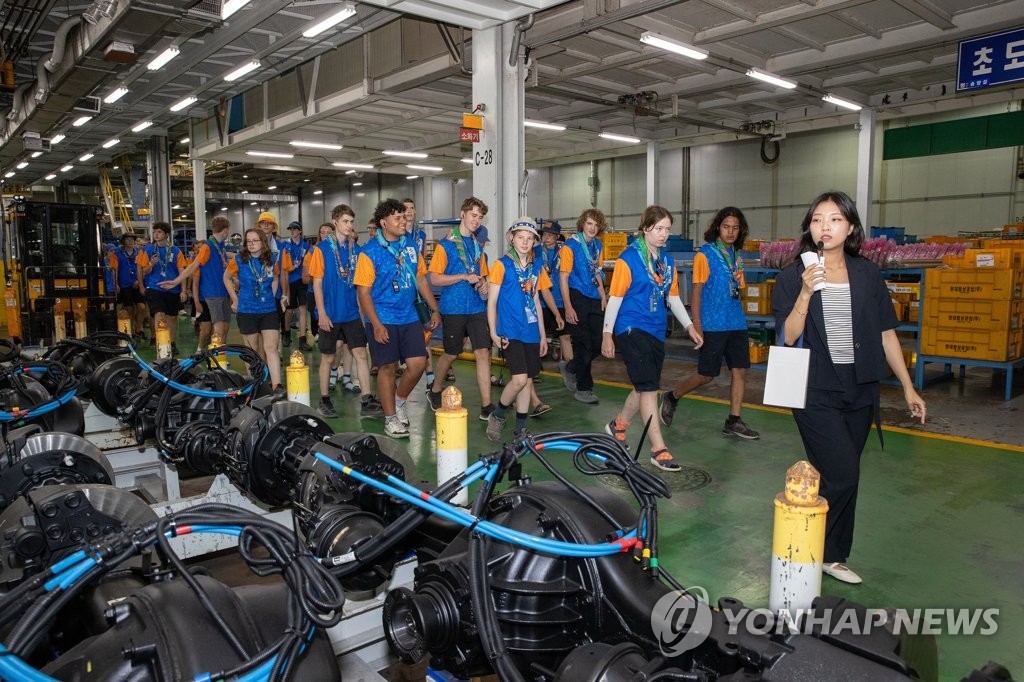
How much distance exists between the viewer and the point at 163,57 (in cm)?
1012

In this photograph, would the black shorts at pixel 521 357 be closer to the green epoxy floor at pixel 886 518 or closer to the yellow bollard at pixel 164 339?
the green epoxy floor at pixel 886 518

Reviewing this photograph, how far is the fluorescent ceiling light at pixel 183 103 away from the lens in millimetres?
13919

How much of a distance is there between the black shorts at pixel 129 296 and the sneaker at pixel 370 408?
9.16 metres

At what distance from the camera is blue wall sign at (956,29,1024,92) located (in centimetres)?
890

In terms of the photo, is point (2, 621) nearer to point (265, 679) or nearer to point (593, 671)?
point (265, 679)

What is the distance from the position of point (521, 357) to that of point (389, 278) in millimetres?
1228

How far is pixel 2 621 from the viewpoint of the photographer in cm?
129

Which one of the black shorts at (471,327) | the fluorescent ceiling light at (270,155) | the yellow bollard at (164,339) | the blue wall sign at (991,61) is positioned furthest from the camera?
the fluorescent ceiling light at (270,155)

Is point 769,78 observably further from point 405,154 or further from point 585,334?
point 405,154

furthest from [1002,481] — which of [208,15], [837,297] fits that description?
[208,15]

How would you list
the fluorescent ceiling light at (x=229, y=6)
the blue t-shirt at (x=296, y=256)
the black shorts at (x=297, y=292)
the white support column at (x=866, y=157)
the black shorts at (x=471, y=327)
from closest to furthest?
the black shorts at (x=471, y=327) → the fluorescent ceiling light at (x=229, y=6) → the blue t-shirt at (x=296, y=256) → the black shorts at (x=297, y=292) → the white support column at (x=866, y=157)

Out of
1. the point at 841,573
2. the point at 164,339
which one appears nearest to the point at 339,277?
the point at 164,339

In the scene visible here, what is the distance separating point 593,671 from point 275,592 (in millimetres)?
736

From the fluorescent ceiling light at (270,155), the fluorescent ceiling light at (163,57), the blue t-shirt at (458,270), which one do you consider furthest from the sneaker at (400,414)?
the fluorescent ceiling light at (270,155)
